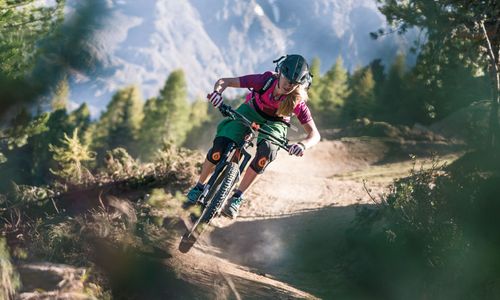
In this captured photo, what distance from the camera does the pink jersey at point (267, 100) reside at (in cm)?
719

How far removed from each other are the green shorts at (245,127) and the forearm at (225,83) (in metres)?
0.41

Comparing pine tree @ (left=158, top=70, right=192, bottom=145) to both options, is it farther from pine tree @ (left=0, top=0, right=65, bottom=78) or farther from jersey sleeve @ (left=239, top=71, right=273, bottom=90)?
jersey sleeve @ (left=239, top=71, right=273, bottom=90)

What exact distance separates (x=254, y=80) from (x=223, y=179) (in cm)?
158

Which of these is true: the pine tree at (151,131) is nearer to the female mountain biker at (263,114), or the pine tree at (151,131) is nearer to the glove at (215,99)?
the female mountain biker at (263,114)

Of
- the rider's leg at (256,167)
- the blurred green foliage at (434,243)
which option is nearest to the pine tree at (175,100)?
the blurred green foliage at (434,243)

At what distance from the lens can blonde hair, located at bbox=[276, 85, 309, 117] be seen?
22.6 ft

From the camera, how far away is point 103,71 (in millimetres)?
8484

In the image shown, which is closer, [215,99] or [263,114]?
[215,99]

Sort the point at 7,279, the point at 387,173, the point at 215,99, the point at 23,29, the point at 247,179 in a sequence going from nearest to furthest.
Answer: the point at 7,279, the point at 215,99, the point at 247,179, the point at 23,29, the point at 387,173

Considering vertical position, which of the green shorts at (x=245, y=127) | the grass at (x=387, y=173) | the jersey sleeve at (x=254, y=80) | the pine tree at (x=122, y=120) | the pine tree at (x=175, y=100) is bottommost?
the pine tree at (x=122, y=120)

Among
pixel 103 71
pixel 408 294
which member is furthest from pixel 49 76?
pixel 408 294

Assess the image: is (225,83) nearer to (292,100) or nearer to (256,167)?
(292,100)

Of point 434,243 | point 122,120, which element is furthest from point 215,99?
point 122,120

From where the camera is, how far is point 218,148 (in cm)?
726
